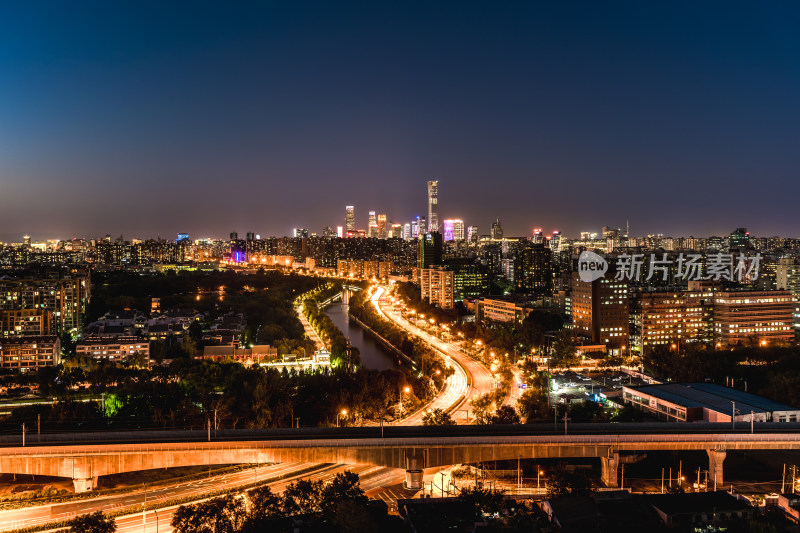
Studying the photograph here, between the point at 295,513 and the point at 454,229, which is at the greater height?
the point at 454,229

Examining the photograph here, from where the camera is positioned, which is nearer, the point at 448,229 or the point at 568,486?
the point at 568,486

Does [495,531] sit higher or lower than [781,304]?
lower

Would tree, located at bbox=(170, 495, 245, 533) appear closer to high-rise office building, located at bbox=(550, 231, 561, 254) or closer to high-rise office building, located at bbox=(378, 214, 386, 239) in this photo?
high-rise office building, located at bbox=(550, 231, 561, 254)

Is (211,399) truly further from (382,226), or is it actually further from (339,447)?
(382,226)

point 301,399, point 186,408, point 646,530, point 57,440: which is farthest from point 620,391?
point 57,440

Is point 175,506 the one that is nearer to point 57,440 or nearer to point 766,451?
point 57,440

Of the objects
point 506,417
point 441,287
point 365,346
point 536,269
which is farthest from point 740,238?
point 506,417
